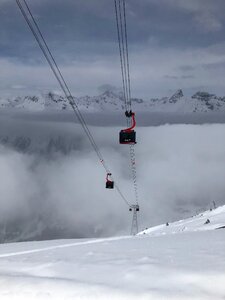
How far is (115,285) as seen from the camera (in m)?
7.57

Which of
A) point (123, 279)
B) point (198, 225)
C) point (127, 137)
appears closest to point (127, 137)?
point (127, 137)

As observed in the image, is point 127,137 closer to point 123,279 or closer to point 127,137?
point 127,137

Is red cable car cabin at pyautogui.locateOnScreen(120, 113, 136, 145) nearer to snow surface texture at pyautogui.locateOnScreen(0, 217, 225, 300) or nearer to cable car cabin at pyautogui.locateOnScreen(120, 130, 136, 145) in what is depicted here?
cable car cabin at pyautogui.locateOnScreen(120, 130, 136, 145)

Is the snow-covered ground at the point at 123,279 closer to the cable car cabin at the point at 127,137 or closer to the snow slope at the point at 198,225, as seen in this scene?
the cable car cabin at the point at 127,137

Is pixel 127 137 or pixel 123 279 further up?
pixel 127 137

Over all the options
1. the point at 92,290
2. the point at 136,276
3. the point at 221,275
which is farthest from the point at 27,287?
the point at 221,275

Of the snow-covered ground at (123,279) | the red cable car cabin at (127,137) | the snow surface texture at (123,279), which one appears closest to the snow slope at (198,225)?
the red cable car cabin at (127,137)

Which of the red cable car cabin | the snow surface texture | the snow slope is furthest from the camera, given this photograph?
the snow slope

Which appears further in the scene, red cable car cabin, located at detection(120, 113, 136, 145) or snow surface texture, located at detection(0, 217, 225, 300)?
red cable car cabin, located at detection(120, 113, 136, 145)

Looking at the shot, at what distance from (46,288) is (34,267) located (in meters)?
3.58

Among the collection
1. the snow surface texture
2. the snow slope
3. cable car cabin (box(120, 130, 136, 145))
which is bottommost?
the snow surface texture

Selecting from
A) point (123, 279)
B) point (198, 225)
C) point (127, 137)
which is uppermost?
point (127, 137)

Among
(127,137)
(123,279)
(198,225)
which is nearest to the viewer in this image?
(123,279)

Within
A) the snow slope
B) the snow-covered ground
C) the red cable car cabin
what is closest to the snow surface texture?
the snow-covered ground
